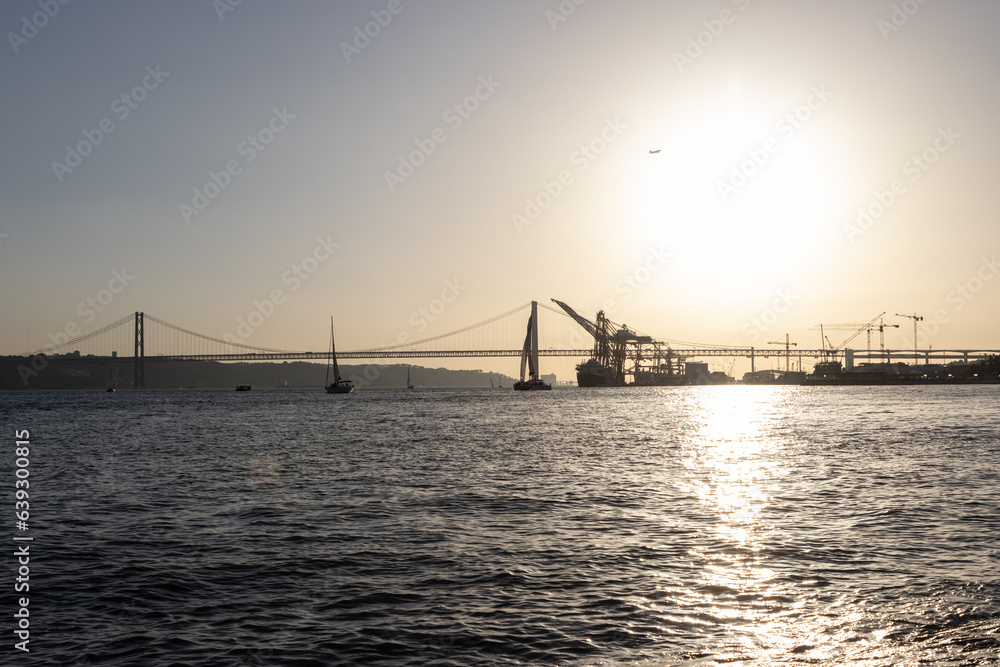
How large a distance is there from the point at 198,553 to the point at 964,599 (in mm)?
14378

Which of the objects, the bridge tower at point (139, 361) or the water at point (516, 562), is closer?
the water at point (516, 562)

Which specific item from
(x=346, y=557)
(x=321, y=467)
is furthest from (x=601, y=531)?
(x=321, y=467)

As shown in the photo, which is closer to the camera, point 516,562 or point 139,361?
point 516,562

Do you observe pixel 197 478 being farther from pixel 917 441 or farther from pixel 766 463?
pixel 917 441

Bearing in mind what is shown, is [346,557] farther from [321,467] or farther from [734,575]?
[321,467]

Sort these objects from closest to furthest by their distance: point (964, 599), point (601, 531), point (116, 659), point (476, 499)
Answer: point (116, 659) → point (964, 599) → point (601, 531) → point (476, 499)

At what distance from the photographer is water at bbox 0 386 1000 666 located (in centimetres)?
1065

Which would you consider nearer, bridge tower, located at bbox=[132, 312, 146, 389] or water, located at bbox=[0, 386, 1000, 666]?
water, located at bbox=[0, 386, 1000, 666]

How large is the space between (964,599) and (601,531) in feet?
25.5

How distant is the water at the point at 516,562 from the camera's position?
10.6 metres

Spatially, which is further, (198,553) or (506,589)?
(198,553)

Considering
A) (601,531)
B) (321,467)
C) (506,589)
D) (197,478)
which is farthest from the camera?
(321,467)

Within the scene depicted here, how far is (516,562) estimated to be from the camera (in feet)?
50.5

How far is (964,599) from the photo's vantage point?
41.0ft
